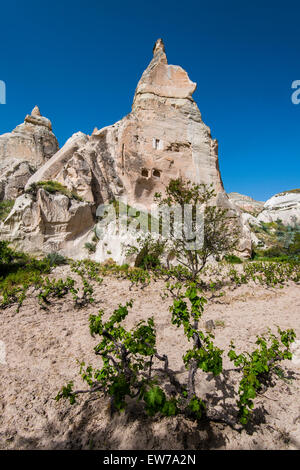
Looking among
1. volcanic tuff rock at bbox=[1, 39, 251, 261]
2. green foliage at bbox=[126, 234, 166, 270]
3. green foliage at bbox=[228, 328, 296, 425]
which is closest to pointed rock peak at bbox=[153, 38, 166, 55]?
volcanic tuff rock at bbox=[1, 39, 251, 261]

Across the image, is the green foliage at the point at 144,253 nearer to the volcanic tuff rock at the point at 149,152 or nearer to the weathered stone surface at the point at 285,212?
the volcanic tuff rock at the point at 149,152

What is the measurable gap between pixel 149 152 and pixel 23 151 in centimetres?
1675

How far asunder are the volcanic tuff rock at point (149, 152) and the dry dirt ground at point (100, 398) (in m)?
10.2

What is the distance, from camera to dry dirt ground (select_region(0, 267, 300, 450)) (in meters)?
1.96

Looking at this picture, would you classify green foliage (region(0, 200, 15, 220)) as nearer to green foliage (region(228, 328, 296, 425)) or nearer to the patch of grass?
the patch of grass

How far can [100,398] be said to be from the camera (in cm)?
252

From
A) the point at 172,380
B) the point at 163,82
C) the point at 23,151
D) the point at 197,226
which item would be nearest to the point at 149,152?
the point at 163,82

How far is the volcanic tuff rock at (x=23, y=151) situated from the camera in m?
19.0

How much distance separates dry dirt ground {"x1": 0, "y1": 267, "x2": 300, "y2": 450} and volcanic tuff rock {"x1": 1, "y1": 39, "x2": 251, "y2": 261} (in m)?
10.2

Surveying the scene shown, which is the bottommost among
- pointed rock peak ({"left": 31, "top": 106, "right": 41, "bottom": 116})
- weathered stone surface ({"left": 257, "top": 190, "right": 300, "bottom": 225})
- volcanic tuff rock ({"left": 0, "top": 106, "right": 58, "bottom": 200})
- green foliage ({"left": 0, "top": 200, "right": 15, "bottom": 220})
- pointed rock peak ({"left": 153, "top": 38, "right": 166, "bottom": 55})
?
green foliage ({"left": 0, "top": 200, "right": 15, "bottom": 220})

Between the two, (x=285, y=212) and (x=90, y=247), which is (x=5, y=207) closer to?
(x=90, y=247)

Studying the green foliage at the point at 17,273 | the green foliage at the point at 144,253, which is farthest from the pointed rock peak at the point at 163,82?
the green foliage at the point at 17,273
